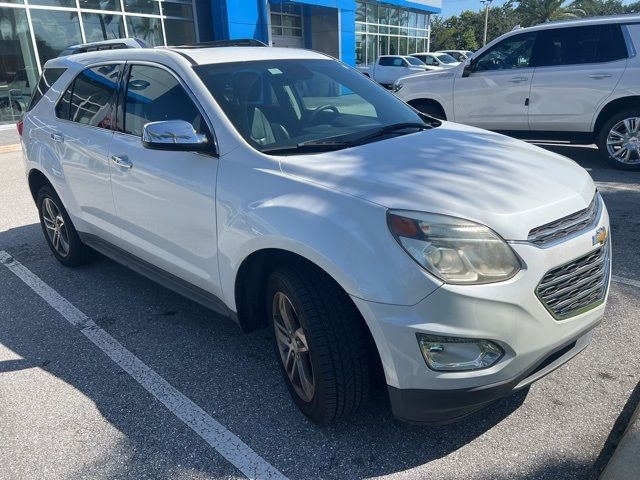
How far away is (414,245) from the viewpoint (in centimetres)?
212

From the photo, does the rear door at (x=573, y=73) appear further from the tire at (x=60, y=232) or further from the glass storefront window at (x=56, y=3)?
the glass storefront window at (x=56, y=3)

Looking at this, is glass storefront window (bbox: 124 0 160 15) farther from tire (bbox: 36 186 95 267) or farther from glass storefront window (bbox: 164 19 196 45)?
tire (bbox: 36 186 95 267)

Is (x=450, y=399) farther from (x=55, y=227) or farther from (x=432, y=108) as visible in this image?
(x=432, y=108)

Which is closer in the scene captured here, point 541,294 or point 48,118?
point 541,294

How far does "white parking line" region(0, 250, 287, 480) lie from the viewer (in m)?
2.46

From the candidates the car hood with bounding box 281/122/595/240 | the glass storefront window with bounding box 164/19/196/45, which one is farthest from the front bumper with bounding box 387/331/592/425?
the glass storefront window with bounding box 164/19/196/45

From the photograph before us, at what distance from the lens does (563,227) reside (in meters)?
2.32

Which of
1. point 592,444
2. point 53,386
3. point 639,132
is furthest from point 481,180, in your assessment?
point 639,132

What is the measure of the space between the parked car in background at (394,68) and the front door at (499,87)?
15.6 meters

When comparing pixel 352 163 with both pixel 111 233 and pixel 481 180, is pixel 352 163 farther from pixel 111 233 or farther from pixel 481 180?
pixel 111 233

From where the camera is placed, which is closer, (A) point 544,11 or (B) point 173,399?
(B) point 173,399

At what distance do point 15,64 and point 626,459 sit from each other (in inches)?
654

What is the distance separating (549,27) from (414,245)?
690cm

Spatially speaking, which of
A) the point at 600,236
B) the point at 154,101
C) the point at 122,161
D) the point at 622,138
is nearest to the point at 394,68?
the point at 622,138
